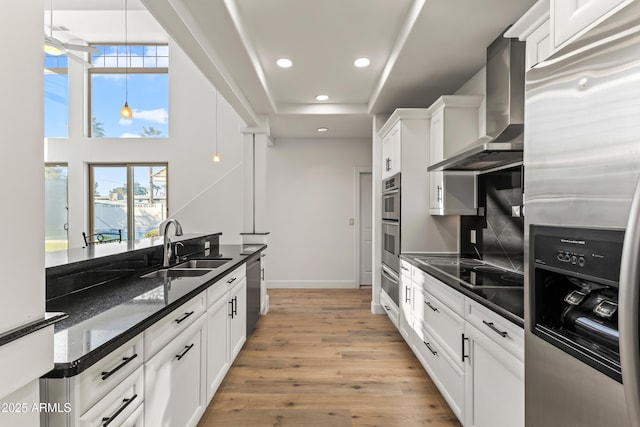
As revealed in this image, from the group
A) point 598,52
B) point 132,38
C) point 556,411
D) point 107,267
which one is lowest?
point 556,411

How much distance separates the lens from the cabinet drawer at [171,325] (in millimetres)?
1401

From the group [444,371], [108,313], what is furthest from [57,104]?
[444,371]

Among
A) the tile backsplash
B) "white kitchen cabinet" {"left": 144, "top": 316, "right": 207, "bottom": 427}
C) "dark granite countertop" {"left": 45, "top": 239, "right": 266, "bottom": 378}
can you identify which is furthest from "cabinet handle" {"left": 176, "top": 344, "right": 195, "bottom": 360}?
the tile backsplash

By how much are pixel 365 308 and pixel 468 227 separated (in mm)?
2011

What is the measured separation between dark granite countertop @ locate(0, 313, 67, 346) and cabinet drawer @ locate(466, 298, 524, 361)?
4.98 feet

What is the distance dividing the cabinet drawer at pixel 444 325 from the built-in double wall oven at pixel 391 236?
100 cm

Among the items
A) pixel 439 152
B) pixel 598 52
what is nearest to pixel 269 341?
pixel 439 152

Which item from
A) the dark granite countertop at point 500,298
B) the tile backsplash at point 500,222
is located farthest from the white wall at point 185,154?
the dark granite countertop at point 500,298

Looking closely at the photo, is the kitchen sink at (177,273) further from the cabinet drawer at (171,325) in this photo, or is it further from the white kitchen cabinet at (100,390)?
the white kitchen cabinet at (100,390)

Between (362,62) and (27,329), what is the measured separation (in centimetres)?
327

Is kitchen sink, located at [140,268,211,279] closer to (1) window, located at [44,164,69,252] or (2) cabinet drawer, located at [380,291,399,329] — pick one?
(2) cabinet drawer, located at [380,291,399,329]

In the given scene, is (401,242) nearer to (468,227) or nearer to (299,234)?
(468,227)

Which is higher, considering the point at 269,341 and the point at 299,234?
the point at 299,234

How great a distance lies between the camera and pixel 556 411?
3.20ft
